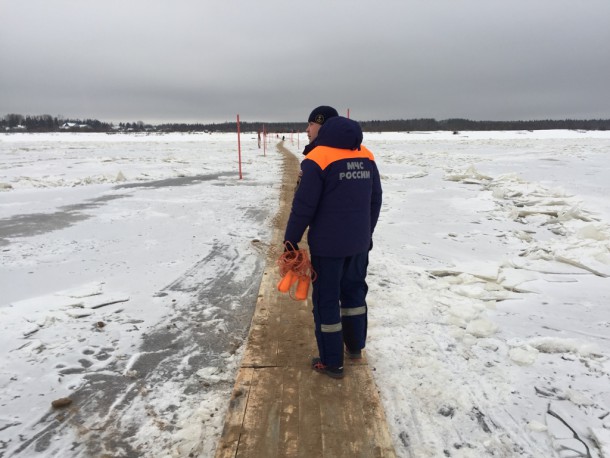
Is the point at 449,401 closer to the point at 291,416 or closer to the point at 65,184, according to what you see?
the point at 291,416

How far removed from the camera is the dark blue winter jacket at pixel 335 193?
9.00ft

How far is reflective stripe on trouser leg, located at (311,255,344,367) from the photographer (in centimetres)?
295

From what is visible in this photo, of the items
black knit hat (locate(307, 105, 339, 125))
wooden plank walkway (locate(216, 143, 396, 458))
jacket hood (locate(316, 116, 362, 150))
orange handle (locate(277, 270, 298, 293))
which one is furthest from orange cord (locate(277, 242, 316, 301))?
black knit hat (locate(307, 105, 339, 125))

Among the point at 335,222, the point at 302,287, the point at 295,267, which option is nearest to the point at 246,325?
the point at 302,287

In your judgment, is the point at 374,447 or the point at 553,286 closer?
the point at 374,447

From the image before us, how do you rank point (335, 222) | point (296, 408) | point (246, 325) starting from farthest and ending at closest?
1. point (246, 325)
2. point (335, 222)
3. point (296, 408)

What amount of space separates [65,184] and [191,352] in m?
12.4

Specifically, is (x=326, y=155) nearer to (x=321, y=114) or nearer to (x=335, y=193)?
(x=335, y=193)

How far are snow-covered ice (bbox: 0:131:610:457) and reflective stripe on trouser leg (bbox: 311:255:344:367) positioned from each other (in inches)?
17.0

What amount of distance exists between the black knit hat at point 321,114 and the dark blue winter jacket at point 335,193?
0.21m

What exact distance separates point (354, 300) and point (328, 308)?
Result: 0.86 feet

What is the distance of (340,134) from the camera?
108 inches

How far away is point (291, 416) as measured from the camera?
263 cm

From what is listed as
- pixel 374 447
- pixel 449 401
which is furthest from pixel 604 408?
pixel 374 447
